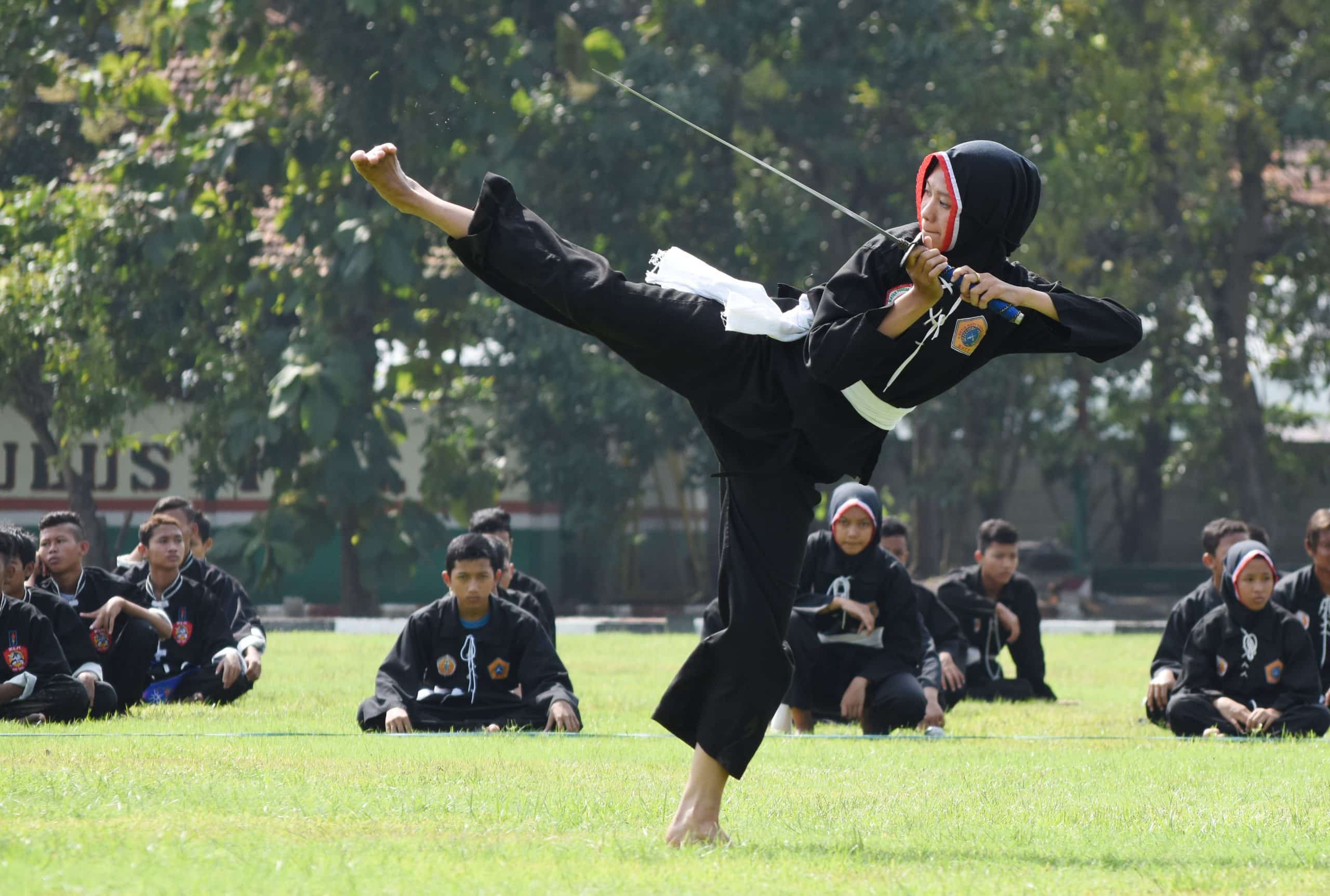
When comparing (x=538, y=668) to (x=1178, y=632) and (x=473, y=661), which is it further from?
(x=1178, y=632)

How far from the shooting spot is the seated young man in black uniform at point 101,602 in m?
8.59

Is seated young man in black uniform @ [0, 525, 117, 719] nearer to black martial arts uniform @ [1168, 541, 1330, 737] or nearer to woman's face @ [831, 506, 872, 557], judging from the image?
woman's face @ [831, 506, 872, 557]

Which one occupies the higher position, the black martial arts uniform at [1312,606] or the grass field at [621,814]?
the black martial arts uniform at [1312,606]

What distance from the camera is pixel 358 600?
21391mm

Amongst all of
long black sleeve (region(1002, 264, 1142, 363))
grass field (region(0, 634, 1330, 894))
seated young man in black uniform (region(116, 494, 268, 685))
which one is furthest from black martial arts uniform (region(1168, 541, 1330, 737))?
seated young man in black uniform (region(116, 494, 268, 685))

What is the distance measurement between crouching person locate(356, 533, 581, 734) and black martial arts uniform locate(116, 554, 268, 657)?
1734 millimetres

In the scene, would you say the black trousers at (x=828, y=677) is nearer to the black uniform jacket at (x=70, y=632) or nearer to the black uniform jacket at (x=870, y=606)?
the black uniform jacket at (x=870, y=606)

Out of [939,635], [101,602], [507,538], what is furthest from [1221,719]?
[101,602]

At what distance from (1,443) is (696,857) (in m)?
21.9

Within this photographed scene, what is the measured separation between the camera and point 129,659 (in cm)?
862

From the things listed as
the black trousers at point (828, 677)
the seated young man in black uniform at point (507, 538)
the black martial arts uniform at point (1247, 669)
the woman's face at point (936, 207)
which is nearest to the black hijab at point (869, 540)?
the black trousers at point (828, 677)

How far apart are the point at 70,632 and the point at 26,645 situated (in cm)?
35

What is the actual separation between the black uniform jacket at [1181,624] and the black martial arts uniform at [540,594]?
10.9 feet


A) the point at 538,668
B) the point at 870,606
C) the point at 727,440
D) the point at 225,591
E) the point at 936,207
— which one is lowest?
the point at 538,668
